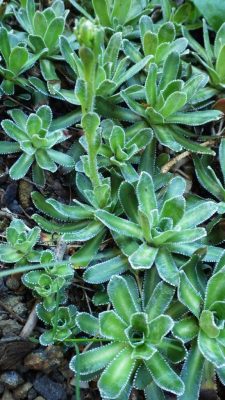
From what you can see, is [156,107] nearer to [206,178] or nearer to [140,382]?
[206,178]

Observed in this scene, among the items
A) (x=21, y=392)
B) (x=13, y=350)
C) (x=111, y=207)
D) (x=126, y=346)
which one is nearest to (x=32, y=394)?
(x=21, y=392)

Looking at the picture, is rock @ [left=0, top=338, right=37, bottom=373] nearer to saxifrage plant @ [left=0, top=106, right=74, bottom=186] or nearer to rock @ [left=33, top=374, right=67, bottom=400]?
rock @ [left=33, top=374, right=67, bottom=400]

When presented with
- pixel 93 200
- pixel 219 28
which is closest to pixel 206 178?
pixel 93 200

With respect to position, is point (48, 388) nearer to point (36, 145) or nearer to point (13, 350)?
point (13, 350)

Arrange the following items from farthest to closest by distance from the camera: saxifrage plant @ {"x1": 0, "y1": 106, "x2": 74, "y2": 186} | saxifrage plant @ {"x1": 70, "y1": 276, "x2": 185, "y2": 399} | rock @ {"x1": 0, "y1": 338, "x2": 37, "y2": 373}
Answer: saxifrage plant @ {"x1": 0, "y1": 106, "x2": 74, "y2": 186} < rock @ {"x1": 0, "y1": 338, "x2": 37, "y2": 373} < saxifrage plant @ {"x1": 70, "y1": 276, "x2": 185, "y2": 399}

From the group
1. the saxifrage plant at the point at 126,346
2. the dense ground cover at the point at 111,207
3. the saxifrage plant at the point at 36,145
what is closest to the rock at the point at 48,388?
the dense ground cover at the point at 111,207

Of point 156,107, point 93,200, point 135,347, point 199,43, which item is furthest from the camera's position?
point 199,43

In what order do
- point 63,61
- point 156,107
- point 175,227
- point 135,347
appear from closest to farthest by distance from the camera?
point 135,347 → point 175,227 → point 156,107 → point 63,61

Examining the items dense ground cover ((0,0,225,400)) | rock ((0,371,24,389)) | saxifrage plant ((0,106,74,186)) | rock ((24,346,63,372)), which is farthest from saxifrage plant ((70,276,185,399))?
saxifrage plant ((0,106,74,186))
